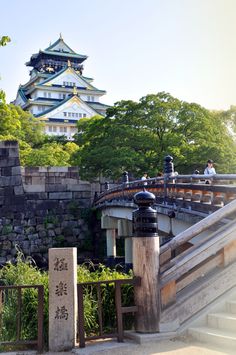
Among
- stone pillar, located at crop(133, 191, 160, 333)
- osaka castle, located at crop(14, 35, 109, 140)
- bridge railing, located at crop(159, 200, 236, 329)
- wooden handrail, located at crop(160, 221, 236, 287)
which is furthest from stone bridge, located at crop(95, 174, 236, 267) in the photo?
osaka castle, located at crop(14, 35, 109, 140)

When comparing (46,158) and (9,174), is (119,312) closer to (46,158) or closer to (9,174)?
(9,174)

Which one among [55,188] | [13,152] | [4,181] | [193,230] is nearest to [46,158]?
[55,188]

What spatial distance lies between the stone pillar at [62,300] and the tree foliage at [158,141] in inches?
662

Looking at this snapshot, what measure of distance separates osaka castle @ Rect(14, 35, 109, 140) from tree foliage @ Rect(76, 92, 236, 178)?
29.9 meters

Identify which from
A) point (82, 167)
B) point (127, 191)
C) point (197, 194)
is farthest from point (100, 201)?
point (197, 194)

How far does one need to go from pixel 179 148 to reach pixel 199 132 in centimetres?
156

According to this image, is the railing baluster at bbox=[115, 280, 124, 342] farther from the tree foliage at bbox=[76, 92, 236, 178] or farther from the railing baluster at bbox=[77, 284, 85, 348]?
the tree foliage at bbox=[76, 92, 236, 178]

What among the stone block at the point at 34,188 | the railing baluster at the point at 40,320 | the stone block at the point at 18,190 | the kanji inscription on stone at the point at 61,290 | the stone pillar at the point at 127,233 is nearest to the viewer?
the railing baluster at the point at 40,320

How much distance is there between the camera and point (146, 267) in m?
5.02

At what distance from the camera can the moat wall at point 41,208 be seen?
22078mm

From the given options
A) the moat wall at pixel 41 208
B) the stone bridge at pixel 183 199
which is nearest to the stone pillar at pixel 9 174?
the moat wall at pixel 41 208

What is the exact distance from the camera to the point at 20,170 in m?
22.4

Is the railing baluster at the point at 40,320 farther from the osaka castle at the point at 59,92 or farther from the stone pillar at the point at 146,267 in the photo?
the osaka castle at the point at 59,92

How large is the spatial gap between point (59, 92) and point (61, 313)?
58.5 m
